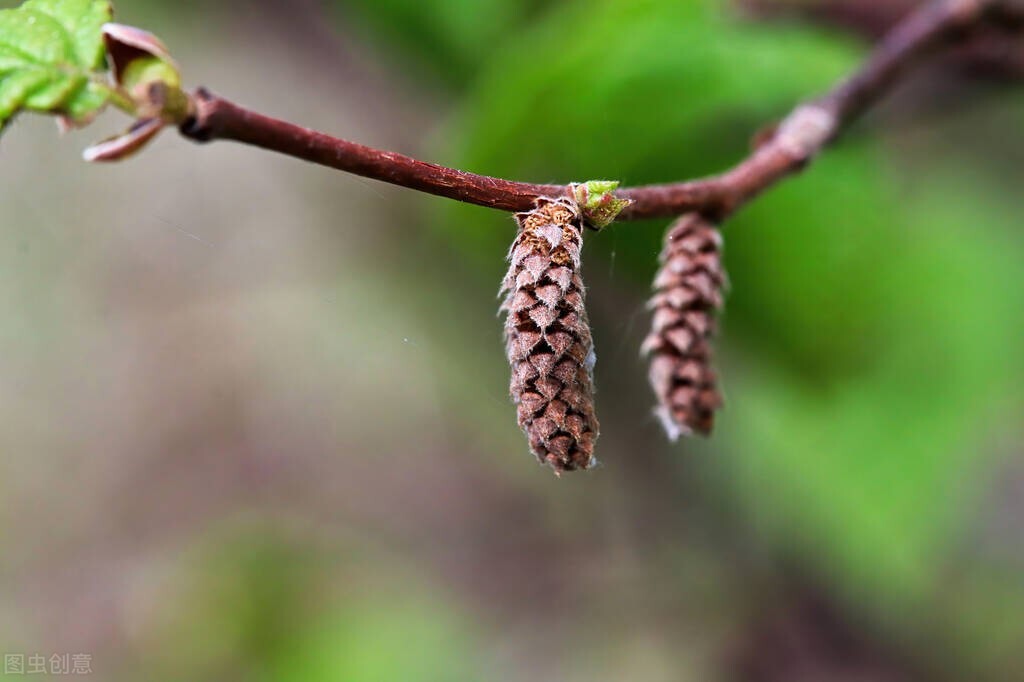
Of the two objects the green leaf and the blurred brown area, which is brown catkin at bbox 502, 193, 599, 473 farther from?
the blurred brown area

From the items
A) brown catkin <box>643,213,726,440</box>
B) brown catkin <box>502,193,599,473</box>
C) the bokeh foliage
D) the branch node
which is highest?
the bokeh foliage

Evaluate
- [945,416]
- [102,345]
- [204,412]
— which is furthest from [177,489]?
[945,416]

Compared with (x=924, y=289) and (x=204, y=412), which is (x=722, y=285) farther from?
(x=204, y=412)

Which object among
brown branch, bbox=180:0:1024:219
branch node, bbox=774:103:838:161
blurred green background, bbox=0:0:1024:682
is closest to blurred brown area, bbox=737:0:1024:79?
blurred green background, bbox=0:0:1024:682

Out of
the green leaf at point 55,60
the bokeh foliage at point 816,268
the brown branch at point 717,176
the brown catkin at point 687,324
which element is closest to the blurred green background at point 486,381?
the bokeh foliage at point 816,268

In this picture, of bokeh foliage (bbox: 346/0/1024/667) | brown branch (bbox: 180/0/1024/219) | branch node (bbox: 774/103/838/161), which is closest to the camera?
brown branch (bbox: 180/0/1024/219)
